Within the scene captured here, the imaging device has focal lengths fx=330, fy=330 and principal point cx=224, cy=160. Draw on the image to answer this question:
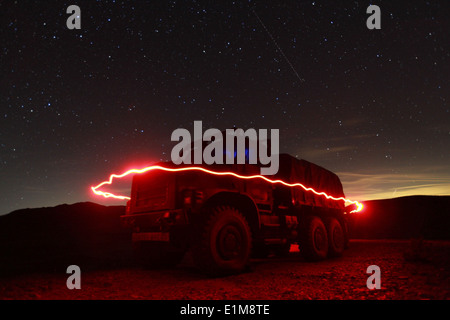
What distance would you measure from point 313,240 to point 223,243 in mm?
4061

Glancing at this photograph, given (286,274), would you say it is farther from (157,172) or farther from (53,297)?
(53,297)

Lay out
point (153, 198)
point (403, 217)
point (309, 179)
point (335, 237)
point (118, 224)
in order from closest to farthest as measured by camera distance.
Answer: point (153, 198)
point (309, 179)
point (335, 237)
point (403, 217)
point (118, 224)

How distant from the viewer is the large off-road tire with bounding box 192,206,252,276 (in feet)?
20.7

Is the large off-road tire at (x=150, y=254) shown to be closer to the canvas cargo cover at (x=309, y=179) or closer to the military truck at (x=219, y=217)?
the military truck at (x=219, y=217)

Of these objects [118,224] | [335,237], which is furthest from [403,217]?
[118,224]

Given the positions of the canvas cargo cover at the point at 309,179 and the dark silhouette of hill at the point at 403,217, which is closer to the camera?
the canvas cargo cover at the point at 309,179

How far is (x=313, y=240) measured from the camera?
9.66m

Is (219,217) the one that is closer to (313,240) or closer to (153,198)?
(153,198)

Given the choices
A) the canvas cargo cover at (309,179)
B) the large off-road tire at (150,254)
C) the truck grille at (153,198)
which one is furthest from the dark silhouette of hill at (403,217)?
the truck grille at (153,198)

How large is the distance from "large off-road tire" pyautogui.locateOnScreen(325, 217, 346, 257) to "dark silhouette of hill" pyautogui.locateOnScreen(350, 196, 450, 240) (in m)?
25.7

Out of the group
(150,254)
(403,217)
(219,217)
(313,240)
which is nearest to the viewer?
(219,217)

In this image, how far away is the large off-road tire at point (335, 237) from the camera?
1073cm

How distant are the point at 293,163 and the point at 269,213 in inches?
75.3

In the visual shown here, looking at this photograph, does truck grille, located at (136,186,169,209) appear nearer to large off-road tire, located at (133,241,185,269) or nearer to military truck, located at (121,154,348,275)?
military truck, located at (121,154,348,275)
